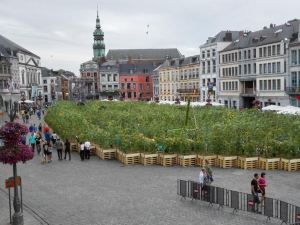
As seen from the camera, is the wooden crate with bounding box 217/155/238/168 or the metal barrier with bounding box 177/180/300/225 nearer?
the metal barrier with bounding box 177/180/300/225

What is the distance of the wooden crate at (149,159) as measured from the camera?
26594 millimetres

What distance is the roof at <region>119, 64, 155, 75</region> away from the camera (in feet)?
419

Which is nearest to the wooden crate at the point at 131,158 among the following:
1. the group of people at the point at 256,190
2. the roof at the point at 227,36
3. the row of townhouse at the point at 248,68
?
the group of people at the point at 256,190

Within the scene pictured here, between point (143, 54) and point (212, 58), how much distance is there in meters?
65.9

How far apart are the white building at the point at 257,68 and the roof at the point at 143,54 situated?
66359 mm

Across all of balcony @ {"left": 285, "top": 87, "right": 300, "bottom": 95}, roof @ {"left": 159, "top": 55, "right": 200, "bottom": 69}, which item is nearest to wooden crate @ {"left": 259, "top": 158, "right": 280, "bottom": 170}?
balcony @ {"left": 285, "top": 87, "right": 300, "bottom": 95}

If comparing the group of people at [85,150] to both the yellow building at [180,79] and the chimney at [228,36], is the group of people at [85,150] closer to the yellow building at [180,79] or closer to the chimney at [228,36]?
the chimney at [228,36]

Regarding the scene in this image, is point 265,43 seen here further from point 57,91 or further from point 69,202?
point 57,91

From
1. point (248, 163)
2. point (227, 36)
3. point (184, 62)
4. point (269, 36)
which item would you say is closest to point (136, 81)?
point (184, 62)

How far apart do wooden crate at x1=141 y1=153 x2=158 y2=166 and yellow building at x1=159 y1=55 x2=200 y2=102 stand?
6086 centimetres

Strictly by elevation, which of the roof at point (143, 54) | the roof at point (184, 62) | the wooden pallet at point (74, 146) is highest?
the roof at point (143, 54)

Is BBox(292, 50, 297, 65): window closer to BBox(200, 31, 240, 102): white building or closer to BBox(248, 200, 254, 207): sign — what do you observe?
BBox(200, 31, 240, 102): white building

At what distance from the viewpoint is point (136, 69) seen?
421ft

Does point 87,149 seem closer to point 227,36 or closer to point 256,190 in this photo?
point 256,190
